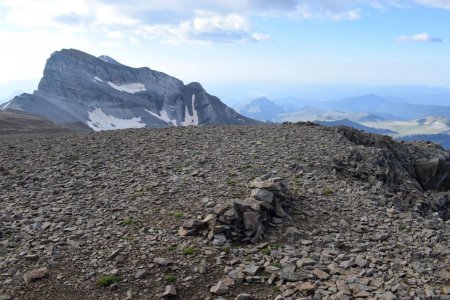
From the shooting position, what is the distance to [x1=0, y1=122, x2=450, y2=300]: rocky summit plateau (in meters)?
13.9

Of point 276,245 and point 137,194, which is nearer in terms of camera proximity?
point 276,245

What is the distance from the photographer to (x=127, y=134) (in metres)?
41.9

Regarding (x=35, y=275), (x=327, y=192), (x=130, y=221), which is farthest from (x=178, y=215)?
(x=327, y=192)

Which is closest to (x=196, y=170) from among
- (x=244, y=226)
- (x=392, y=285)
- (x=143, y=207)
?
(x=143, y=207)

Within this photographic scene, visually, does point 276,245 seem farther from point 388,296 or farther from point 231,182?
point 231,182

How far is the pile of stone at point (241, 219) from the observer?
1694 cm

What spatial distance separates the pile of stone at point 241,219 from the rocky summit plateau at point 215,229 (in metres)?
0.06

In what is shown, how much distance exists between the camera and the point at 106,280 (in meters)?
14.0

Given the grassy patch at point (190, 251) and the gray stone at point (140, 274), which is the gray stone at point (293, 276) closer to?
the grassy patch at point (190, 251)

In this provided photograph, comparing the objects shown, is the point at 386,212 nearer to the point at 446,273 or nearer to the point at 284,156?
the point at 446,273

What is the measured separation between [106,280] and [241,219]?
20.3 feet

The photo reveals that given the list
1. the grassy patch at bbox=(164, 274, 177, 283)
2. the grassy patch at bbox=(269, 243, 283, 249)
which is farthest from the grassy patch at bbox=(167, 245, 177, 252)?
the grassy patch at bbox=(269, 243, 283, 249)

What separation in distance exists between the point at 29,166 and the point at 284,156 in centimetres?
1845

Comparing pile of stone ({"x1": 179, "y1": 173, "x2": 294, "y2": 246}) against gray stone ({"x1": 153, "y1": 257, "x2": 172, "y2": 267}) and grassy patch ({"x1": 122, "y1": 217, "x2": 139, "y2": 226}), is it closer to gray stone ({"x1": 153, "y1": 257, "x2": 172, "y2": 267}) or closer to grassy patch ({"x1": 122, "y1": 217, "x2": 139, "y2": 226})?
gray stone ({"x1": 153, "y1": 257, "x2": 172, "y2": 267})
